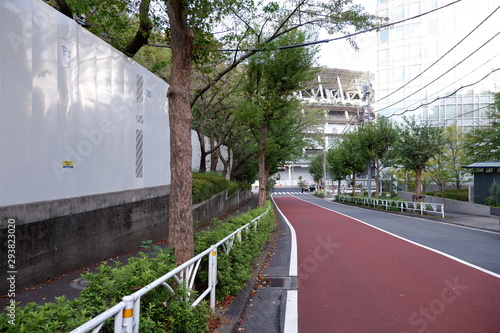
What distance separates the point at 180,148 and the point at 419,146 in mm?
21256

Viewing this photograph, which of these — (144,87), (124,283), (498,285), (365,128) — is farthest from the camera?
(365,128)

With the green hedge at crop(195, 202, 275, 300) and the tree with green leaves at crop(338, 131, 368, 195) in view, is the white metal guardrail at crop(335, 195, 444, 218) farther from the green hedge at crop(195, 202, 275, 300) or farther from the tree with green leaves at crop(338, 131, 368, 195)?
the green hedge at crop(195, 202, 275, 300)

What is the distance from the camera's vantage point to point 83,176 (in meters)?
7.06

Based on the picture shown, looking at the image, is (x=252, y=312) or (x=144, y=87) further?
(x=144, y=87)

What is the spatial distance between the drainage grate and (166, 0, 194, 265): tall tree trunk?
2.43 meters

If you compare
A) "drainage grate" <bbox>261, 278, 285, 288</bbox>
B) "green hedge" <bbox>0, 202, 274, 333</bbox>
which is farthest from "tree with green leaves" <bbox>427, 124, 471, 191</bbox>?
"green hedge" <bbox>0, 202, 274, 333</bbox>

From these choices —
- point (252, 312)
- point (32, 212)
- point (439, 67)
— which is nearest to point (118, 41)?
point (32, 212)

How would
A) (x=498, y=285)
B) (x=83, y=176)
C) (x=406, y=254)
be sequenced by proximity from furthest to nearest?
(x=406, y=254) < (x=83, y=176) < (x=498, y=285)

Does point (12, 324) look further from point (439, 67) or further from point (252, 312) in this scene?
point (439, 67)

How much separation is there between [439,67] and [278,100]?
33.4 metres

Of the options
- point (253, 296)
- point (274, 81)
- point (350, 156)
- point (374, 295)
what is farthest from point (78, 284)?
point (350, 156)

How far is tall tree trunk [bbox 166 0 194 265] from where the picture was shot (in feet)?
15.0

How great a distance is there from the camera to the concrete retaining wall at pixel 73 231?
515cm

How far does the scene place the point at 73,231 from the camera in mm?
6453
